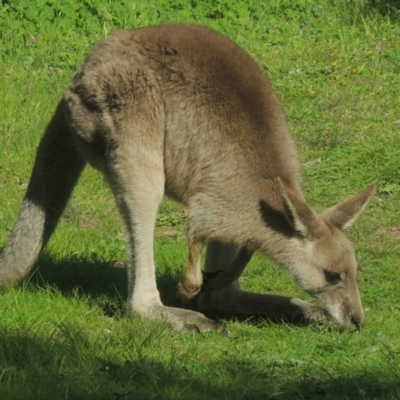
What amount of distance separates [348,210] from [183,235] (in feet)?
6.58

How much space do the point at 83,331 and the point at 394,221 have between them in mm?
2980

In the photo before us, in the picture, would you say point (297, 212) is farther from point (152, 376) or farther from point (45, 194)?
point (45, 194)

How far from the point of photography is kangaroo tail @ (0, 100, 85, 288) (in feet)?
19.4

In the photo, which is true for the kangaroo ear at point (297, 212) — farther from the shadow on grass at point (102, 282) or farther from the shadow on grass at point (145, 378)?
the shadow on grass at point (145, 378)

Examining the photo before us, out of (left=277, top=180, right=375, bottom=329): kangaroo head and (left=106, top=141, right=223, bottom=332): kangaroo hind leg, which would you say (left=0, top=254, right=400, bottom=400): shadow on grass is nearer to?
(left=106, top=141, right=223, bottom=332): kangaroo hind leg

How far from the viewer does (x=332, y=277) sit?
5566mm

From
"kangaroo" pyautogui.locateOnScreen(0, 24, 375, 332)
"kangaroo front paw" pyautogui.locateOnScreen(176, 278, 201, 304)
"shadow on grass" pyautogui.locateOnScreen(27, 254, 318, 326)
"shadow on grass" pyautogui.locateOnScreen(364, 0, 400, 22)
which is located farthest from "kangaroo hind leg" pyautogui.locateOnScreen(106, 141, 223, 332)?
"shadow on grass" pyautogui.locateOnScreen(364, 0, 400, 22)

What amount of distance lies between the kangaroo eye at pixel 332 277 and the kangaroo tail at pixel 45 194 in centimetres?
158

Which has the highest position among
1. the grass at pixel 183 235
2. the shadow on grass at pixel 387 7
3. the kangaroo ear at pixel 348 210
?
the shadow on grass at pixel 387 7

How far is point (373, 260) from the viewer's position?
6766 mm

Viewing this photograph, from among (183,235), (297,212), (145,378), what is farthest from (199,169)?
(183,235)

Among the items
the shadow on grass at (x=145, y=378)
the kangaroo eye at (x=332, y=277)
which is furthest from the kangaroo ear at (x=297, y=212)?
the shadow on grass at (x=145, y=378)

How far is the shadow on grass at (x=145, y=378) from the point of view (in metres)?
4.26

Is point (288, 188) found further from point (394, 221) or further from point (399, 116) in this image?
point (399, 116)
